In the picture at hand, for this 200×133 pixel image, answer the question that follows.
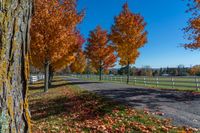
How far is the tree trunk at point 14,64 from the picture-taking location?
1.98m

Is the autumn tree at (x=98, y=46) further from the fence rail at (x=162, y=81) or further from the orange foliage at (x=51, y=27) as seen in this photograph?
the orange foliage at (x=51, y=27)

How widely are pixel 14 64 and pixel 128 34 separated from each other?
2382 cm

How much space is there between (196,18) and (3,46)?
610 inches

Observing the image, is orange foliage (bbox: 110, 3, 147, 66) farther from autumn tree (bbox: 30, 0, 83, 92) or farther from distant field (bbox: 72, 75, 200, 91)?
autumn tree (bbox: 30, 0, 83, 92)

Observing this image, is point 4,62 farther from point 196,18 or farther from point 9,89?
point 196,18

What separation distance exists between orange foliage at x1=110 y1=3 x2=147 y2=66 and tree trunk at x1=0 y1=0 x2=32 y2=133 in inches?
917

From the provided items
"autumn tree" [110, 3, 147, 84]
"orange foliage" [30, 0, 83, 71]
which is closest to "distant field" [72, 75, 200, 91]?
"autumn tree" [110, 3, 147, 84]

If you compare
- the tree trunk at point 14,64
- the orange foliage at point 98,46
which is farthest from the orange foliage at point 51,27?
the orange foliage at point 98,46

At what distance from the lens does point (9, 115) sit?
6.61 feet

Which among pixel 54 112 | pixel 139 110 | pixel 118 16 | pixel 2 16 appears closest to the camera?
pixel 2 16

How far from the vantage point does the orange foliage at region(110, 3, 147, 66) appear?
2530 centimetres

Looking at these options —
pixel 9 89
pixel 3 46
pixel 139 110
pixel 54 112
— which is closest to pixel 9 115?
pixel 9 89

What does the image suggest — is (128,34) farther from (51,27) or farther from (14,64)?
(14,64)

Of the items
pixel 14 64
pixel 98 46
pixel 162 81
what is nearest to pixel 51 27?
pixel 162 81
